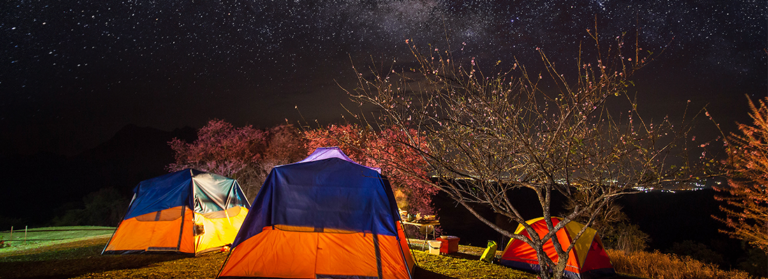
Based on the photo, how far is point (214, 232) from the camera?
958 centimetres

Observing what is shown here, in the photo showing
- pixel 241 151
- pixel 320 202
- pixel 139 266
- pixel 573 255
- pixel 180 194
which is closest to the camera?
pixel 320 202

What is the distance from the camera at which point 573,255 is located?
7.94 m

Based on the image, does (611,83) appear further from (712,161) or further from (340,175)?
(340,175)

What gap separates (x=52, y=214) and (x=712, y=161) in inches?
1274

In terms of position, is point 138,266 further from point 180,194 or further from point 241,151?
point 241,151

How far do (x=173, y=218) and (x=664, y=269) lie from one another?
12038mm

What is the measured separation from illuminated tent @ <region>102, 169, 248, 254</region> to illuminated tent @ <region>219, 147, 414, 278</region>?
3.30 metres

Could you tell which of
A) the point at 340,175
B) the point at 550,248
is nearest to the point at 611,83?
the point at 340,175

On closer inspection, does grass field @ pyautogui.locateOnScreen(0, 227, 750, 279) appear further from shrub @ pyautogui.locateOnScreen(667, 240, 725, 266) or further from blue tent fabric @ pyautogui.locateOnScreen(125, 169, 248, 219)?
shrub @ pyautogui.locateOnScreen(667, 240, 725, 266)

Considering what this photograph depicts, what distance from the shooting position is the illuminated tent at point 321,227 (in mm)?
6328

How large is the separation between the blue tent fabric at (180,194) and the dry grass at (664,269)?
34.1 ft

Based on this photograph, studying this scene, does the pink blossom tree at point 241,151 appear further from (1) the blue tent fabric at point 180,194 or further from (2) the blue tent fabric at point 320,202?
(2) the blue tent fabric at point 320,202

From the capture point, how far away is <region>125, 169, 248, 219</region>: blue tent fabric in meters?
9.17

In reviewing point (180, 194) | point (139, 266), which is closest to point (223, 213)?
point (180, 194)
